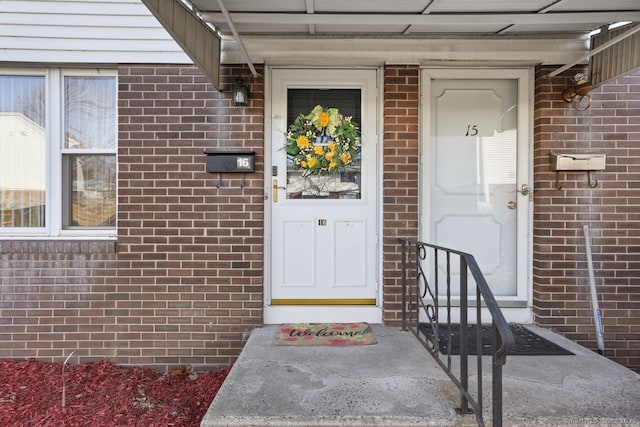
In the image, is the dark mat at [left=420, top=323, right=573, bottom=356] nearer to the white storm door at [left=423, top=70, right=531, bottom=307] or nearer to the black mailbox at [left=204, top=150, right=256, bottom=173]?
the white storm door at [left=423, top=70, right=531, bottom=307]

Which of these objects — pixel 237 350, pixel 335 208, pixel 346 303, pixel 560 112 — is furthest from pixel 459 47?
pixel 237 350

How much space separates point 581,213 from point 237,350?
325 cm

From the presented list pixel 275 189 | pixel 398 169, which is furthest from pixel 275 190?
pixel 398 169

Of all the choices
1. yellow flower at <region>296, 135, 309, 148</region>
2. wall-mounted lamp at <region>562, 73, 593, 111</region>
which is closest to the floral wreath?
yellow flower at <region>296, 135, 309, 148</region>

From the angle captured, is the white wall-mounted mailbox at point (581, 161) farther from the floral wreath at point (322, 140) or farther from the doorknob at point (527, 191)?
the floral wreath at point (322, 140)

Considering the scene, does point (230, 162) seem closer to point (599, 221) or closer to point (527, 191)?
point (527, 191)

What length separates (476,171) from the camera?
3646mm

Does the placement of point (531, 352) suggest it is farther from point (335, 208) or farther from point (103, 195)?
point (103, 195)

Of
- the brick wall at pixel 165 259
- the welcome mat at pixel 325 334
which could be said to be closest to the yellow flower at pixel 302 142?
the brick wall at pixel 165 259

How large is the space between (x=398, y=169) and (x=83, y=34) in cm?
297

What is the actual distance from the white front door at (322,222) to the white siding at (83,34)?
1036mm

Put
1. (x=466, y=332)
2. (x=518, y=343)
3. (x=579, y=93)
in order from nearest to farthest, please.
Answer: (x=466, y=332) < (x=518, y=343) < (x=579, y=93)

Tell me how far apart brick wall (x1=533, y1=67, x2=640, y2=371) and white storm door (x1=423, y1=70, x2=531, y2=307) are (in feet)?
0.93

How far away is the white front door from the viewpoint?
11.8ft
